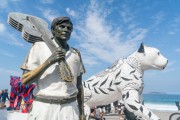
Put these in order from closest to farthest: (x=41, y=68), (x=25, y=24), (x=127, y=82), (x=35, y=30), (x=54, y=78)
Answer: (x=41, y=68), (x=54, y=78), (x=35, y=30), (x=25, y=24), (x=127, y=82)

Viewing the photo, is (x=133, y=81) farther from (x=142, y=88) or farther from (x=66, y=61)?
(x=66, y=61)

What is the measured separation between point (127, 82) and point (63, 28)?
327 centimetres

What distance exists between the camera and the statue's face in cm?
230

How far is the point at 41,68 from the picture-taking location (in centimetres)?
213

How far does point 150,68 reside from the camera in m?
5.83

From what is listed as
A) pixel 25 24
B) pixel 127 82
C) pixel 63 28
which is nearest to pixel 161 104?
pixel 127 82

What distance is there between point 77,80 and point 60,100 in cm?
32

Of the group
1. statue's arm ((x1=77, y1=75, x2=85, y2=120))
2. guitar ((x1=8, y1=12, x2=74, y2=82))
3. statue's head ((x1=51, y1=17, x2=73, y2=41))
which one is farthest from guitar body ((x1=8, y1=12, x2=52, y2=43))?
statue's arm ((x1=77, y1=75, x2=85, y2=120))

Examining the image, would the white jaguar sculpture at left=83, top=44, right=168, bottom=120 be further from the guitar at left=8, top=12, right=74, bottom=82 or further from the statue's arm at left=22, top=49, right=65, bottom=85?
the statue's arm at left=22, top=49, right=65, bottom=85

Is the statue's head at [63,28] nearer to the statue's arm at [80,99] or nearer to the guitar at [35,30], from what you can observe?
the guitar at [35,30]

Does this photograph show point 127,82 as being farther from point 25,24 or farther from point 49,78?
point 49,78

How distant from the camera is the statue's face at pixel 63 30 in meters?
2.30

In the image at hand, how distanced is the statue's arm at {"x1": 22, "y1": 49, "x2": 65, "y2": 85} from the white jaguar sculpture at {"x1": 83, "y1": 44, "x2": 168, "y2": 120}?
10.6 ft

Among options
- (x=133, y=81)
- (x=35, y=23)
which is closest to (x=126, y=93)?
(x=133, y=81)
